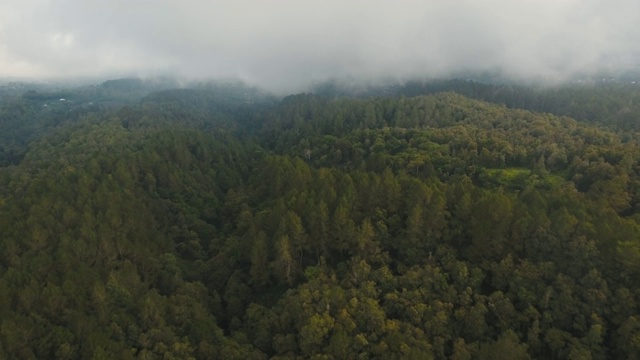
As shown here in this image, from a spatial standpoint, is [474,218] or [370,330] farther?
[474,218]

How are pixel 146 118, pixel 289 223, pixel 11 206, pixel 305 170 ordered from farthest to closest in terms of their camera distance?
pixel 146 118
pixel 305 170
pixel 11 206
pixel 289 223

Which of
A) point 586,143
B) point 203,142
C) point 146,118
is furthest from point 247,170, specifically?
point 586,143

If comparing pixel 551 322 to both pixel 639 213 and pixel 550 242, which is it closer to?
pixel 550 242

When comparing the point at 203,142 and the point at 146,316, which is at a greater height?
the point at 203,142

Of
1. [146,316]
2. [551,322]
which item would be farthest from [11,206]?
[551,322]

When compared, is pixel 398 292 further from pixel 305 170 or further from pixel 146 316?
pixel 305 170

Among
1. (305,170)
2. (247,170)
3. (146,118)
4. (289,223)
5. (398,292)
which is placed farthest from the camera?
(146,118)
